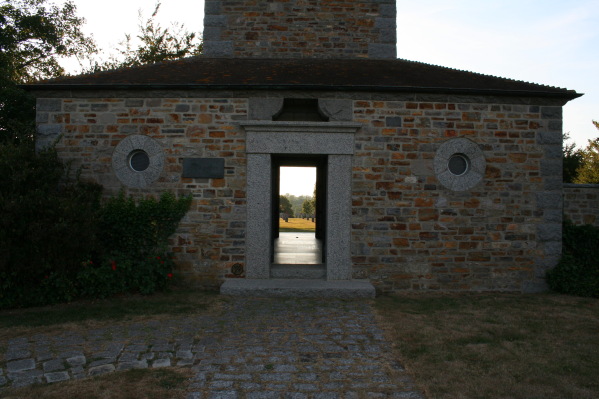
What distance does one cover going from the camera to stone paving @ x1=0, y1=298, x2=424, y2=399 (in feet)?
10.3

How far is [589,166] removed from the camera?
17938mm

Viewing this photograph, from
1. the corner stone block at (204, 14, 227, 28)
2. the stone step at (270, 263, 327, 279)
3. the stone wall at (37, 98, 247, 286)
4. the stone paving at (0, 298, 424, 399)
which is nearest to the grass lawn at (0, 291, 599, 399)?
the stone paving at (0, 298, 424, 399)

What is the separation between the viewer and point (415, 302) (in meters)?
5.95

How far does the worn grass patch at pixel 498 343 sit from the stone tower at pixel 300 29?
5.78m

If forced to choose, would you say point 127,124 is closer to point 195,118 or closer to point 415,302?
point 195,118

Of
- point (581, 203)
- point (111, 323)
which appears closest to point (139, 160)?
point (111, 323)

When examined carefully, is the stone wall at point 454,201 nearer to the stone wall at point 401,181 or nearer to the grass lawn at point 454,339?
the stone wall at point 401,181

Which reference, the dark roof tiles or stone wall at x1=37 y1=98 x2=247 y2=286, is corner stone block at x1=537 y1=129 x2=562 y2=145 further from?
stone wall at x1=37 y1=98 x2=247 y2=286

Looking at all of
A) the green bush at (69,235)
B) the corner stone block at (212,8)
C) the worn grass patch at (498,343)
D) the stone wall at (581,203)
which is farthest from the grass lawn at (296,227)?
the worn grass patch at (498,343)

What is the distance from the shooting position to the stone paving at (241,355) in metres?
3.15

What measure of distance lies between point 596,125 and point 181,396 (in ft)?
79.7

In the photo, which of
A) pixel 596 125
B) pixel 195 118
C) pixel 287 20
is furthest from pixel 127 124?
pixel 596 125

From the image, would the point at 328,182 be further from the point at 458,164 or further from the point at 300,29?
the point at 300,29

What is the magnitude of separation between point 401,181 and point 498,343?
314 centimetres
